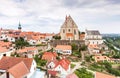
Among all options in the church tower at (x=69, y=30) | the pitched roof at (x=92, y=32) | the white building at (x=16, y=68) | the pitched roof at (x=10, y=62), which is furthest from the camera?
the pitched roof at (x=92, y=32)

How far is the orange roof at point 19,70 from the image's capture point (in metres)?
24.9

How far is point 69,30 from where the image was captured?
198 ft

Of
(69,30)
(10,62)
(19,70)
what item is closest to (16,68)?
(19,70)

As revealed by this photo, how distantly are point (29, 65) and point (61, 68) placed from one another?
7004 millimetres

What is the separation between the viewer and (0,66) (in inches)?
1067

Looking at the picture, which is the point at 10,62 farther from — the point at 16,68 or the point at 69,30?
the point at 69,30

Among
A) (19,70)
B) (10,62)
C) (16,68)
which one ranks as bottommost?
(19,70)

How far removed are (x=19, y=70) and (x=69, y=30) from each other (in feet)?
117

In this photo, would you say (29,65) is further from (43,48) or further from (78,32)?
(78,32)

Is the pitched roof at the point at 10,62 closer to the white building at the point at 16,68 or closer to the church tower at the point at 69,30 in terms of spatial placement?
the white building at the point at 16,68

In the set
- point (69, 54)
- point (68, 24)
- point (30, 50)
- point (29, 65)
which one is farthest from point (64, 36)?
point (29, 65)

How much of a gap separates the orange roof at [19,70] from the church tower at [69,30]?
33.5 meters

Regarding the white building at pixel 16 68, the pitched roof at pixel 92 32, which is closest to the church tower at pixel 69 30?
the pitched roof at pixel 92 32

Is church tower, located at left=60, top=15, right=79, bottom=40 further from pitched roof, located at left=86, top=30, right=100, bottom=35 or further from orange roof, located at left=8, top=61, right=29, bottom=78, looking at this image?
orange roof, located at left=8, top=61, right=29, bottom=78
